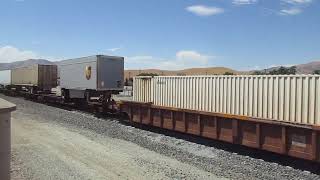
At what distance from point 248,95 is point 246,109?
46 cm

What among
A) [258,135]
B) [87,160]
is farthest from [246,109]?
[87,160]

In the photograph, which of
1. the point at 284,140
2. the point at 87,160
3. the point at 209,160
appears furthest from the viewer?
the point at 209,160

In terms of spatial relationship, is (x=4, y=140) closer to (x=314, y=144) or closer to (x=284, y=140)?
(x=314, y=144)

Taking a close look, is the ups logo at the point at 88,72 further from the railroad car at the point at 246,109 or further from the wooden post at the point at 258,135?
the wooden post at the point at 258,135

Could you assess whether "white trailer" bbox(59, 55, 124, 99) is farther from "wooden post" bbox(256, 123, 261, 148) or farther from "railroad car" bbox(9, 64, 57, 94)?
"wooden post" bbox(256, 123, 261, 148)

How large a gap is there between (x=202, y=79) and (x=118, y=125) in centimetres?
626

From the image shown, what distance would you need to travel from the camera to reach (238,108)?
1416 centimetres

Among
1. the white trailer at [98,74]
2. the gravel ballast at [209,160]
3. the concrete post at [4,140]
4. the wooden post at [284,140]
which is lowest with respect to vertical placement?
the gravel ballast at [209,160]

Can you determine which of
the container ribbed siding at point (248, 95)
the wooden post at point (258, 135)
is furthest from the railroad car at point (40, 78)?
the wooden post at point (258, 135)

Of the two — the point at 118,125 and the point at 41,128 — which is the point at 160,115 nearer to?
the point at 118,125

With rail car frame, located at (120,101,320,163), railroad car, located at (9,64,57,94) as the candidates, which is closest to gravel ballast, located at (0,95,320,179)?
rail car frame, located at (120,101,320,163)

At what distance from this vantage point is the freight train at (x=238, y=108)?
37.2ft

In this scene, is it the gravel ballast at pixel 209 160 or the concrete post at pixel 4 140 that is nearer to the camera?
the concrete post at pixel 4 140

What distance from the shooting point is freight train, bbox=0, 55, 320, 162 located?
447 inches
